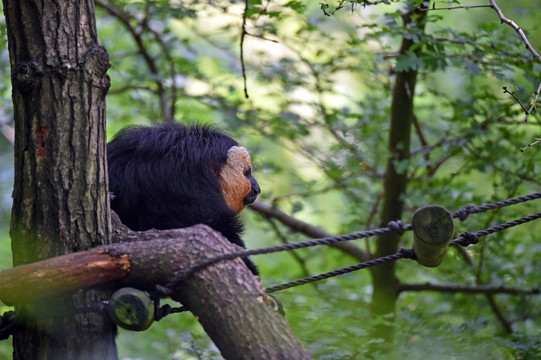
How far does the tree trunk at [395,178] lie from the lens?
10.8 ft

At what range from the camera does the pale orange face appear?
2.72 m

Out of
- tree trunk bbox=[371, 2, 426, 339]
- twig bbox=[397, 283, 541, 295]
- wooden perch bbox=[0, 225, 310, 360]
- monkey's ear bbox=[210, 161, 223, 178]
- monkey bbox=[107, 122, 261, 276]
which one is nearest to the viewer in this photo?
wooden perch bbox=[0, 225, 310, 360]

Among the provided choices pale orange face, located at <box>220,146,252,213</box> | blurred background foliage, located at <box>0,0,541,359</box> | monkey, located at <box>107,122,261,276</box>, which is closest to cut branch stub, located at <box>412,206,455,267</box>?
monkey, located at <box>107,122,261,276</box>

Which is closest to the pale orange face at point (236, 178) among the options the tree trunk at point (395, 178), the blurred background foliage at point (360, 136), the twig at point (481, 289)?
the blurred background foliage at point (360, 136)

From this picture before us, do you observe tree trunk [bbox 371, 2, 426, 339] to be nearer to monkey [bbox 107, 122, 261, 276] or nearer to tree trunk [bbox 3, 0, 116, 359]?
monkey [bbox 107, 122, 261, 276]

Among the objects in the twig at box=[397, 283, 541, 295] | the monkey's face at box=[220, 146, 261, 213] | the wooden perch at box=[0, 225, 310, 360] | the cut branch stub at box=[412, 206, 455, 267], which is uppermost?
the monkey's face at box=[220, 146, 261, 213]

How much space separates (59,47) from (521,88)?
2.44 meters

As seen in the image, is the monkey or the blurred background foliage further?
the blurred background foliage

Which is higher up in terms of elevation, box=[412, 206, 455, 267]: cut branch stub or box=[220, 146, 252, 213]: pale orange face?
box=[220, 146, 252, 213]: pale orange face

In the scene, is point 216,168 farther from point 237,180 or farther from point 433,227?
point 433,227

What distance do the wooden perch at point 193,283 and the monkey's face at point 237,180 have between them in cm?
96

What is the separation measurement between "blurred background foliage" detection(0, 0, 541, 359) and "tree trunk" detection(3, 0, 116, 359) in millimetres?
906

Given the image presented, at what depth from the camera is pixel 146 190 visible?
2355 millimetres

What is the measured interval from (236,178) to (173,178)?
0.46 meters
